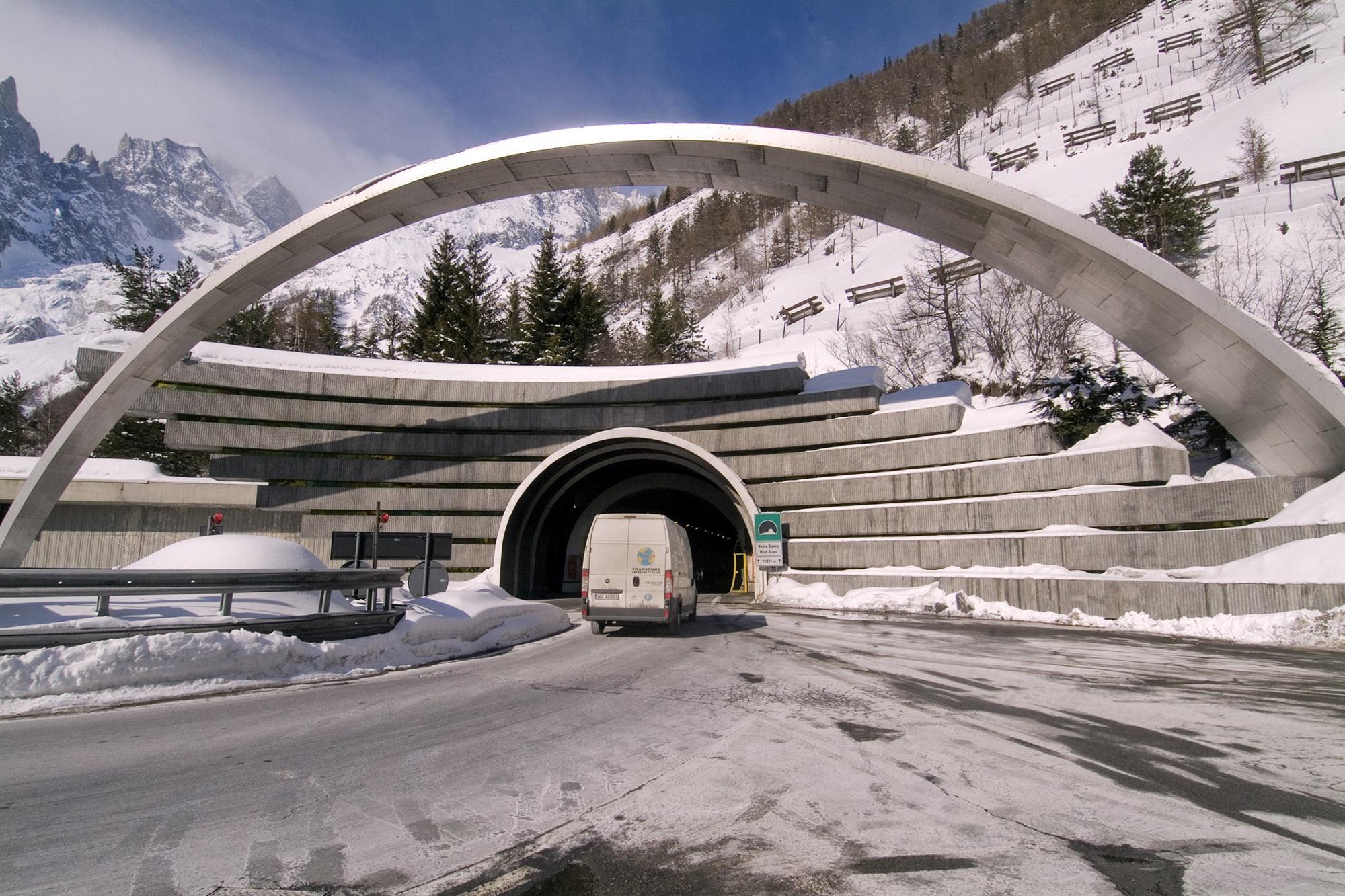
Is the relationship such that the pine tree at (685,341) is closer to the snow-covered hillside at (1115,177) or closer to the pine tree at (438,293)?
the snow-covered hillside at (1115,177)

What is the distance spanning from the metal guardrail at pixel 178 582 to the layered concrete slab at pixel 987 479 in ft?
56.2

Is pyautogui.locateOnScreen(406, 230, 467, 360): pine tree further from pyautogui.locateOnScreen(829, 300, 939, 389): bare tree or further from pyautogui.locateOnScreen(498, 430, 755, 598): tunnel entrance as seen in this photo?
pyautogui.locateOnScreen(829, 300, 939, 389): bare tree

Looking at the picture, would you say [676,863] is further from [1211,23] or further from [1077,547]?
[1211,23]

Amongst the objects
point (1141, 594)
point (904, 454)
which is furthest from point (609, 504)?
point (1141, 594)

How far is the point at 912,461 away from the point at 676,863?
71.9 ft

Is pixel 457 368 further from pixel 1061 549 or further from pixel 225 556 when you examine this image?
pixel 1061 549

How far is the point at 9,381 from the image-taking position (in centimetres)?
5253

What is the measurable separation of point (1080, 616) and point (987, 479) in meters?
6.07

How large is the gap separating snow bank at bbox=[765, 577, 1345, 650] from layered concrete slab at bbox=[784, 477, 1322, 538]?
2435 millimetres

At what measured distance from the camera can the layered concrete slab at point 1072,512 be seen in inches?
591

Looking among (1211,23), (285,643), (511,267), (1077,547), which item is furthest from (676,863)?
(511,267)

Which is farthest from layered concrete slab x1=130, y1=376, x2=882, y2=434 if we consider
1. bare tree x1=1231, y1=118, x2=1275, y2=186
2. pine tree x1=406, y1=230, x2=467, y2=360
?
bare tree x1=1231, y1=118, x2=1275, y2=186

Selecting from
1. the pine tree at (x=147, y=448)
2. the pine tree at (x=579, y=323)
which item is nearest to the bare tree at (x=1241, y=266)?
the pine tree at (x=579, y=323)

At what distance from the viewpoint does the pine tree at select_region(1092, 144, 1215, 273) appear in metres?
32.6
